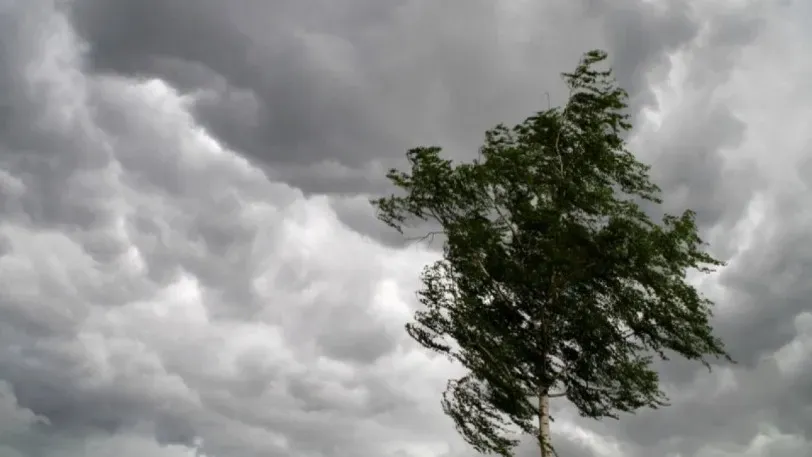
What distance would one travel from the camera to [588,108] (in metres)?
26.4

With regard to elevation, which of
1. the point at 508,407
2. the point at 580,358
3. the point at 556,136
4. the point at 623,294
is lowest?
the point at 508,407

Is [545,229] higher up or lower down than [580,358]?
higher up

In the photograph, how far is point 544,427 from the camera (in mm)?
23797

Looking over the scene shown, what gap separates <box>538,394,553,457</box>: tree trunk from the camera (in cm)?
2325

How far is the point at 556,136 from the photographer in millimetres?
26375

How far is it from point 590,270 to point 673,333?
3.79 m

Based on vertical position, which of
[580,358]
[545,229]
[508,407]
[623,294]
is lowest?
[508,407]

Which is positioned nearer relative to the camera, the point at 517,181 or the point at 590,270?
the point at 590,270

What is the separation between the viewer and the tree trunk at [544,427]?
23.2 metres

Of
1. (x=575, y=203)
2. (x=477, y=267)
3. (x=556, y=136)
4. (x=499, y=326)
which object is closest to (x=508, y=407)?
(x=499, y=326)

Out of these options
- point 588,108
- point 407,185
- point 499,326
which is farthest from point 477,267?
point 588,108

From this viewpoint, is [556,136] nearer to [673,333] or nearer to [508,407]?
[673,333]

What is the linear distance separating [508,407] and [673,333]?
6.72 meters

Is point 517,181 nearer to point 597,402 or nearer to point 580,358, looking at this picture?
point 580,358
